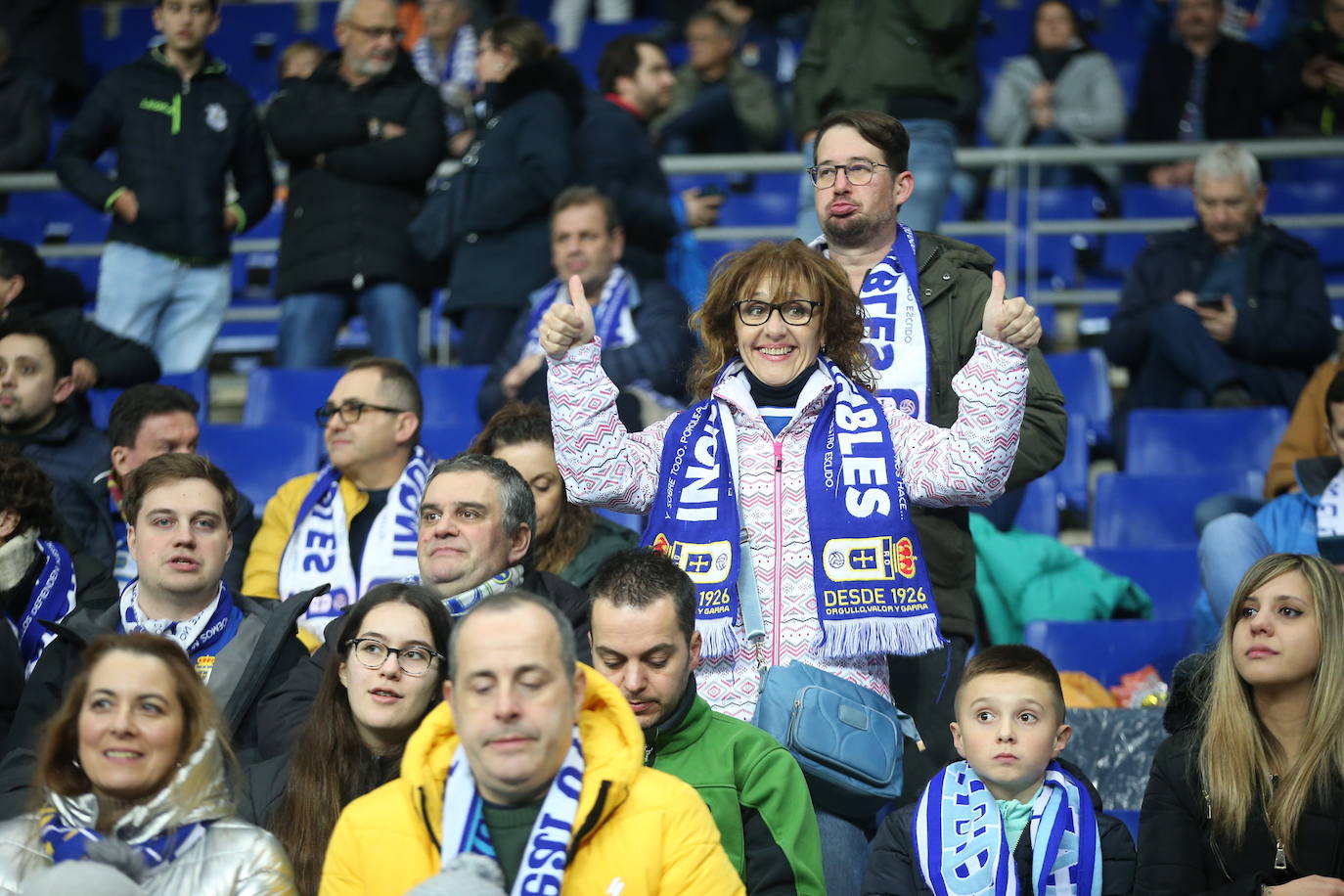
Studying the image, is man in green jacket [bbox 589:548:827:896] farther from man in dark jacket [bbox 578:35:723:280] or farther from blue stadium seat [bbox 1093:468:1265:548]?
man in dark jacket [bbox 578:35:723:280]

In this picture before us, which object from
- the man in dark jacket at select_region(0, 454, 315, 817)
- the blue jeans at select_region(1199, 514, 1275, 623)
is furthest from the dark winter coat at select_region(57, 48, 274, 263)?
the blue jeans at select_region(1199, 514, 1275, 623)

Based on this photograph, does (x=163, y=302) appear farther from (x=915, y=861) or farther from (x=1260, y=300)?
(x=915, y=861)

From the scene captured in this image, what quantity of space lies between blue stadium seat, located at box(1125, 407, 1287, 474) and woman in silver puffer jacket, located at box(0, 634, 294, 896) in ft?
13.5

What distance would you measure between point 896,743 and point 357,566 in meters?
1.93

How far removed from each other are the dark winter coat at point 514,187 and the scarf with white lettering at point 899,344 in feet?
9.16

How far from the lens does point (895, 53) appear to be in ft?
20.4

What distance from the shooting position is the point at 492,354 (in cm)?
709

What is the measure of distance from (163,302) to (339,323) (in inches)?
26.2

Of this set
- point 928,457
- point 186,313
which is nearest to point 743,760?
point 928,457

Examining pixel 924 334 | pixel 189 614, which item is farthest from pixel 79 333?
pixel 924 334

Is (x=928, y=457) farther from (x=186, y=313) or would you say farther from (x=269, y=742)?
(x=186, y=313)

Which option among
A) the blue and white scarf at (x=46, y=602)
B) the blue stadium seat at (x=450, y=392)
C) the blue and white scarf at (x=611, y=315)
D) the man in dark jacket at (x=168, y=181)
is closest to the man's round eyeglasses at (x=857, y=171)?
the blue and white scarf at (x=611, y=315)

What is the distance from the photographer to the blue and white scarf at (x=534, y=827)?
113 inches

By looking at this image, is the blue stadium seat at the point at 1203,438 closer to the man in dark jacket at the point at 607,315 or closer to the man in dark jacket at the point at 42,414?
the man in dark jacket at the point at 607,315
